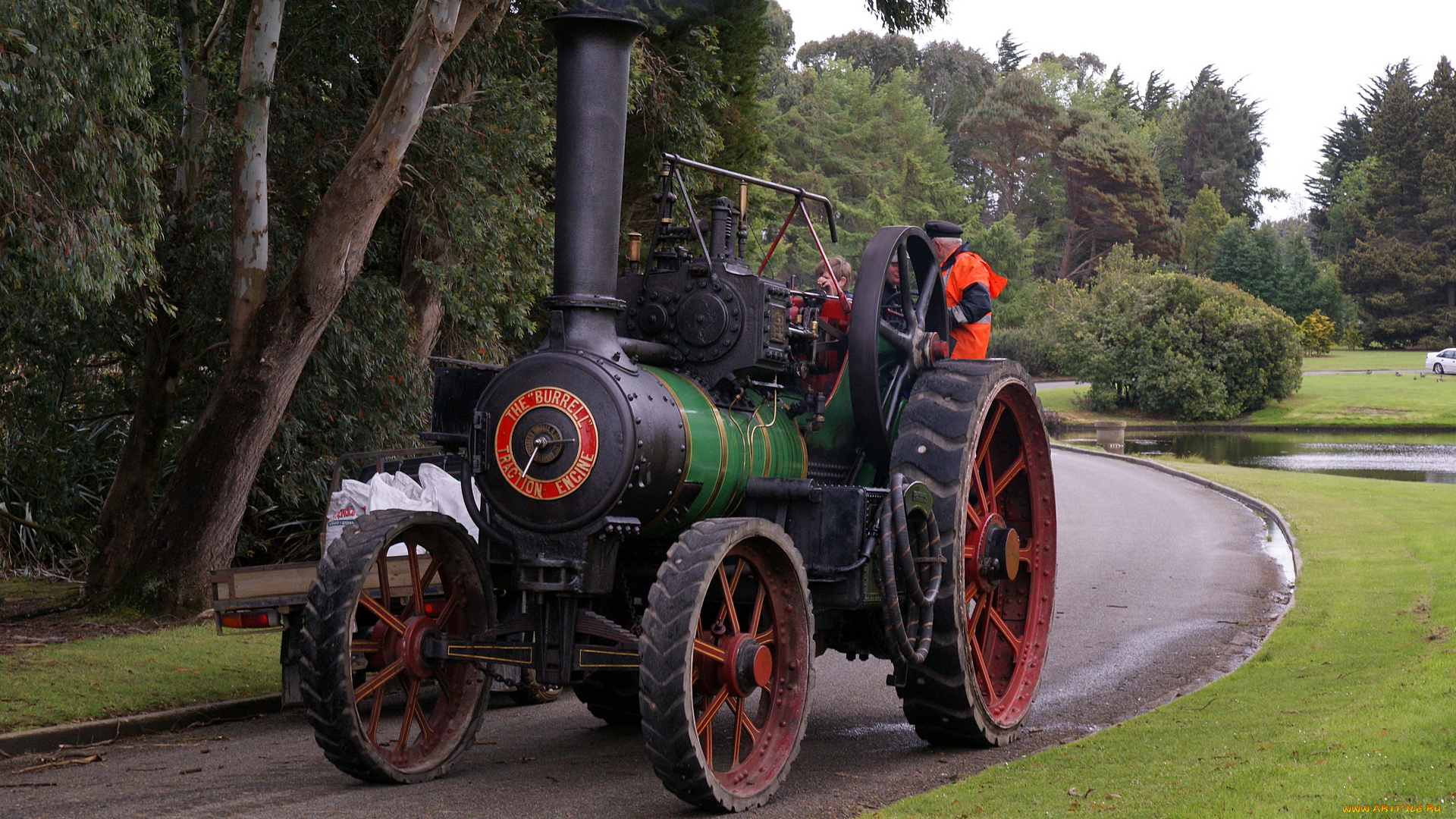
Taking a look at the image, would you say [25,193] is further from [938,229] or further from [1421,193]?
[1421,193]

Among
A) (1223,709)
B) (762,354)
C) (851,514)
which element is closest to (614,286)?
(762,354)

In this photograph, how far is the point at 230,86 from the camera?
36.8ft

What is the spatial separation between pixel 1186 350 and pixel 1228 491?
29.5 metres

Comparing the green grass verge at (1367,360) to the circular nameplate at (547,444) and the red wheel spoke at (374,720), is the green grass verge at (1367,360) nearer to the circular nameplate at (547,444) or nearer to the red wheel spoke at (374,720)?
the circular nameplate at (547,444)

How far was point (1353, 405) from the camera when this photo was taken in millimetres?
51062

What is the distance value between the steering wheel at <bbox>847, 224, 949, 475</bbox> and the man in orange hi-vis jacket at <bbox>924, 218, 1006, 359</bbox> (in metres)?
0.18

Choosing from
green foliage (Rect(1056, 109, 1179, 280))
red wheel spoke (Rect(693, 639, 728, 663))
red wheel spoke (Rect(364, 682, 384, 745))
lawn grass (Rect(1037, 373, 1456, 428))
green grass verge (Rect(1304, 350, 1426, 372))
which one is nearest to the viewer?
red wheel spoke (Rect(693, 639, 728, 663))

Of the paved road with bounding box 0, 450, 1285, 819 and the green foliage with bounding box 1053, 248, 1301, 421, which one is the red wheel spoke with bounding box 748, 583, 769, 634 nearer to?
the paved road with bounding box 0, 450, 1285, 819

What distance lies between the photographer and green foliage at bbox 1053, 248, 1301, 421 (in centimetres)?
5159

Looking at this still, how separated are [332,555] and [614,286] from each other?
163cm

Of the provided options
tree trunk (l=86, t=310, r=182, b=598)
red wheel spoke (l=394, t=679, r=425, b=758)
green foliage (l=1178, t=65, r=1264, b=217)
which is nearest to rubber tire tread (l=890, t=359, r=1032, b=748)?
red wheel spoke (l=394, t=679, r=425, b=758)

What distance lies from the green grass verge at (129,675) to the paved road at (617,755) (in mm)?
485

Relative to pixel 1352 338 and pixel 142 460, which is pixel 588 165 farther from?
pixel 1352 338

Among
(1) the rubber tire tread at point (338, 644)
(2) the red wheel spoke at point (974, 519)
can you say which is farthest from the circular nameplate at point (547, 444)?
(2) the red wheel spoke at point (974, 519)
